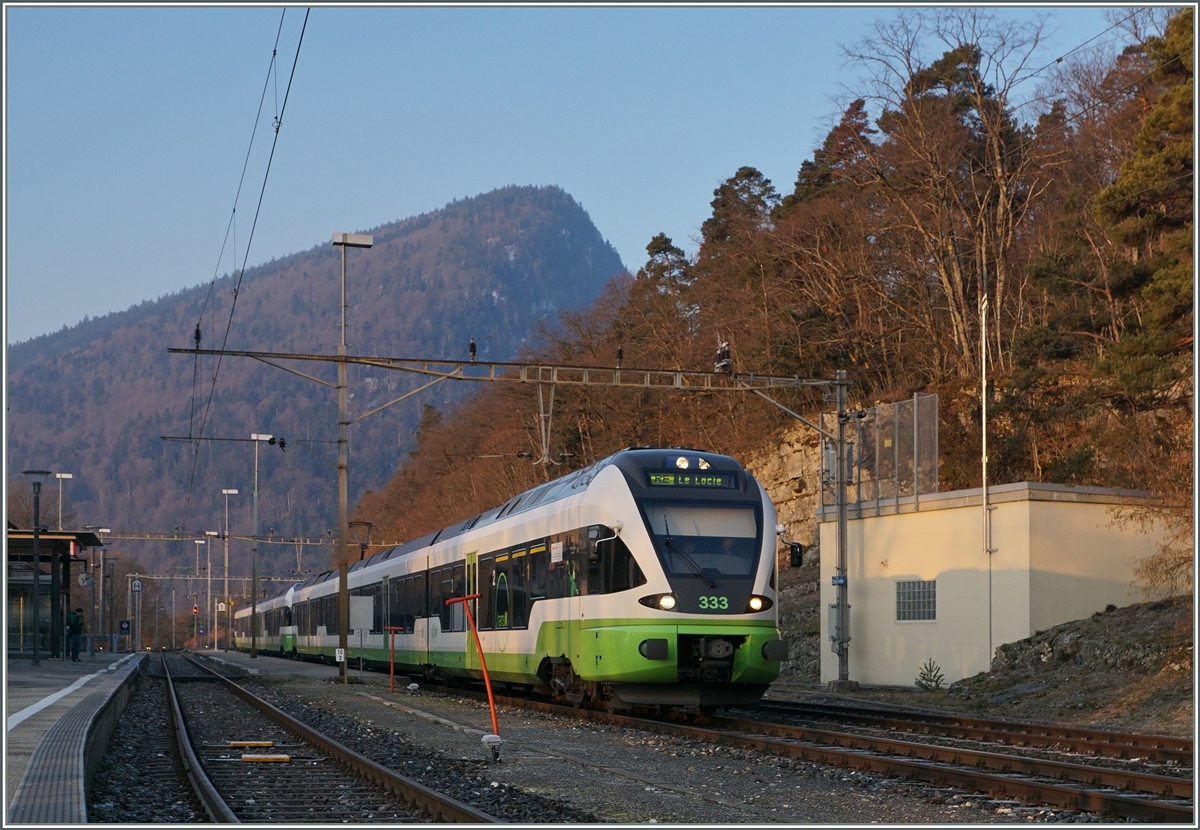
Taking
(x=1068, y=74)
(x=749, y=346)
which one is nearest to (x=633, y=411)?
(x=749, y=346)

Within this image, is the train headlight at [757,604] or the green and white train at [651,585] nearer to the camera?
the green and white train at [651,585]

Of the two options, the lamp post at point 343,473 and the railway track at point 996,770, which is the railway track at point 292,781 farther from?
the lamp post at point 343,473

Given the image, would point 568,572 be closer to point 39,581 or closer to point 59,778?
point 59,778

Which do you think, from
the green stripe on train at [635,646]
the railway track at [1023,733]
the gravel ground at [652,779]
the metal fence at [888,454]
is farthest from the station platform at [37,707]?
the metal fence at [888,454]

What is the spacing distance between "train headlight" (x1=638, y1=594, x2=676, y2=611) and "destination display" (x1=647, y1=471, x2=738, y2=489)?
1605mm

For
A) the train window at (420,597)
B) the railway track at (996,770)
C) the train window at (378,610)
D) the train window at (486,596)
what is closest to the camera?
the railway track at (996,770)

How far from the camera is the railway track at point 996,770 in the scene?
1027cm

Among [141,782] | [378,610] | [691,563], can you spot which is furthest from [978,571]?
[378,610]

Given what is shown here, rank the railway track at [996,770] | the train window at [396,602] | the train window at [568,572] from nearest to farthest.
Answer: the railway track at [996,770]
the train window at [568,572]
the train window at [396,602]

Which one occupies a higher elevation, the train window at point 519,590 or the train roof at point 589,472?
the train roof at point 589,472

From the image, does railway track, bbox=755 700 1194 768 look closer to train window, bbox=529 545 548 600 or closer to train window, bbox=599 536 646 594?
train window, bbox=599 536 646 594

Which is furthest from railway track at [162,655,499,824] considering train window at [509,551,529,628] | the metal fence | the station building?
the station building

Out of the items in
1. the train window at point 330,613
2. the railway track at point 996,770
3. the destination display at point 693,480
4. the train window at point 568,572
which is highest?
the destination display at point 693,480

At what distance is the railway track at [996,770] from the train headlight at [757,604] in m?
1.54
